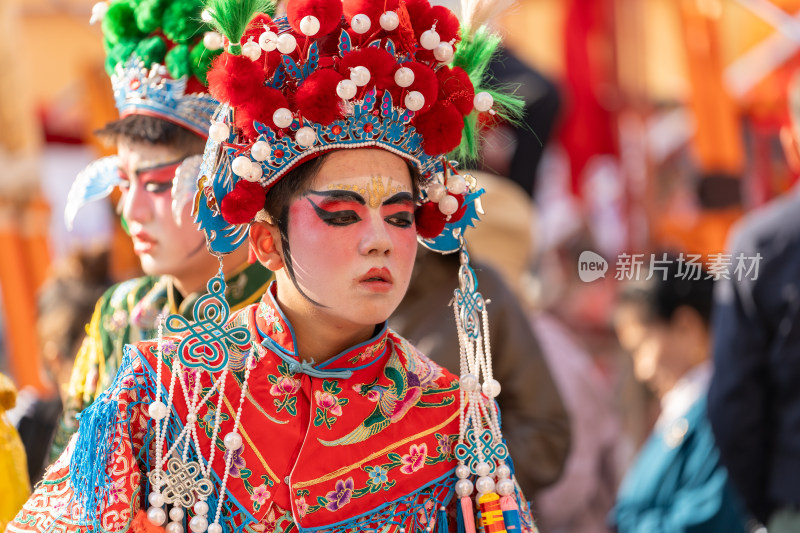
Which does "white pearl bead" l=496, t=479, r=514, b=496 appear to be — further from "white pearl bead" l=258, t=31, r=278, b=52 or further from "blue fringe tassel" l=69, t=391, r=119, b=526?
"white pearl bead" l=258, t=31, r=278, b=52

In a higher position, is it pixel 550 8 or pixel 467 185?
pixel 550 8

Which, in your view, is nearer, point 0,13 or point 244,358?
point 244,358

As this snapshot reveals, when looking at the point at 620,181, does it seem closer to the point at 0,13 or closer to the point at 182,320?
the point at 0,13

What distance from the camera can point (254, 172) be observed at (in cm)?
227

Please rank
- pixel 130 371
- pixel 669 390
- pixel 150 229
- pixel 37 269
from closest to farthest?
pixel 130 371
pixel 150 229
pixel 669 390
pixel 37 269

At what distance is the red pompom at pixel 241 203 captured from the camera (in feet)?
7.41

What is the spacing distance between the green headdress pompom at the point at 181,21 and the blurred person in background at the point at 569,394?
214cm

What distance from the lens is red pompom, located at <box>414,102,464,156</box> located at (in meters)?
2.34

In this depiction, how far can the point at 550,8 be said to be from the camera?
9.61 metres

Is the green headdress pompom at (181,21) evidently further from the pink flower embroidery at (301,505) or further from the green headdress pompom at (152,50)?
the pink flower embroidery at (301,505)

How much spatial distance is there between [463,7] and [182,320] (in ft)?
3.10

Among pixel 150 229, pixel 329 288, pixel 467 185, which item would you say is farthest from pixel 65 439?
pixel 467 185

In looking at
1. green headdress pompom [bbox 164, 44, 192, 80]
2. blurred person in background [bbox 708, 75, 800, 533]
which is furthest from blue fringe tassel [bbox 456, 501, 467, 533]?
blurred person in background [bbox 708, 75, 800, 533]

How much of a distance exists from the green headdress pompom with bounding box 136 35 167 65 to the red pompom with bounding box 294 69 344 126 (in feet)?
2.51
